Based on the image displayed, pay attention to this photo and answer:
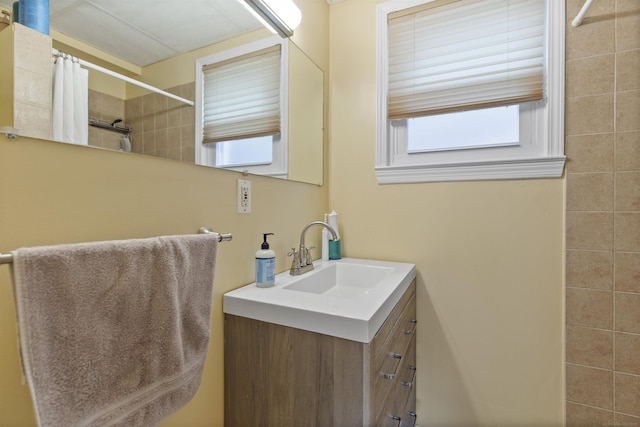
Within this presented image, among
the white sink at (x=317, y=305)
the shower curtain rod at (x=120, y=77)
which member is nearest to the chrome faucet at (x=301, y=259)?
the white sink at (x=317, y=305)

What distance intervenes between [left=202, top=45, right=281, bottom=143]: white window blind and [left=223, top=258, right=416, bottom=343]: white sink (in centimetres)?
51

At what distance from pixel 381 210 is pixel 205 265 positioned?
1.02 m

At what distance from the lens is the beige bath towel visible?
432 millimetres

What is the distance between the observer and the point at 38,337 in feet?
1.40

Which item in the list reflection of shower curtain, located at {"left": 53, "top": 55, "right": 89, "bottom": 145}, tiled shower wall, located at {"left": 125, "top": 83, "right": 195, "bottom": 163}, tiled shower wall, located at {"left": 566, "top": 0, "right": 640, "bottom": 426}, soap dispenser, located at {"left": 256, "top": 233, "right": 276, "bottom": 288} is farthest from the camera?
tiled shower wall, located at {"left": 566, "top": 0, "right": 640, "bottom": 426}

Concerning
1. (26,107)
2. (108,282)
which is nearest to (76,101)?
(26,107)

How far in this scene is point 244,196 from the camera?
3.28 ft

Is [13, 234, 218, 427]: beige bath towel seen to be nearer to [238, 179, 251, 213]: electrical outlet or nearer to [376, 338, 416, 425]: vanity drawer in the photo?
[238, 179, 251, 213]: electrical outlet

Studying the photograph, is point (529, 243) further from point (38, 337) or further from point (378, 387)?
point (38, 337)

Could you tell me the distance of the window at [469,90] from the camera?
1.21 meters

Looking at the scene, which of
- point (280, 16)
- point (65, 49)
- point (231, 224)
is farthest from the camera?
point (280, 16)

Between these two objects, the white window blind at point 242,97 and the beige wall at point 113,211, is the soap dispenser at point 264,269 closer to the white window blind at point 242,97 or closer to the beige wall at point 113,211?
the beige wall at point 113,211

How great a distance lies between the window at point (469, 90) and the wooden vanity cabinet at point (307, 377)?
2.73 feet

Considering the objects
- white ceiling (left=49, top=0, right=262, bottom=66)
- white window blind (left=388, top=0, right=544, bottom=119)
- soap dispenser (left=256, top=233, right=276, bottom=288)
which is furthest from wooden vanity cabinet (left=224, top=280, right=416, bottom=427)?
white window blind (left=388, top=0, right=544, bottom=119)
